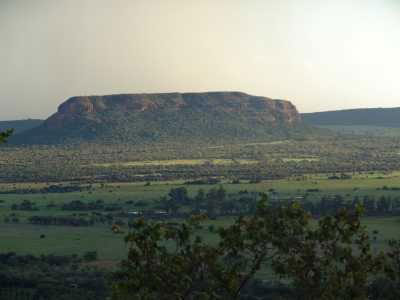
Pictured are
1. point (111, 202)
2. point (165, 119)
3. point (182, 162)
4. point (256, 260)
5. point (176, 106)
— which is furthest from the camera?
point (176, 106)

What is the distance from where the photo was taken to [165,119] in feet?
522

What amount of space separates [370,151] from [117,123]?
47670mm

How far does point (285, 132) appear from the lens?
532 ft

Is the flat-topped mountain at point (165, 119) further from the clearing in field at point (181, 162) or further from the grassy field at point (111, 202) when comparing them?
the grassy field at point (111, 202)

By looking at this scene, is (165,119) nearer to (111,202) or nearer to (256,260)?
(111,202)

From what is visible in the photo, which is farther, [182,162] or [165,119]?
[165,119]

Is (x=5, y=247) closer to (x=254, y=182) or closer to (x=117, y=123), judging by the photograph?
(x=254, y=182)

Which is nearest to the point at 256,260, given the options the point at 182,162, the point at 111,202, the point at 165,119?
the point at 111,202

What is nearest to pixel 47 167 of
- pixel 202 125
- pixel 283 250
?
pixel 202 125

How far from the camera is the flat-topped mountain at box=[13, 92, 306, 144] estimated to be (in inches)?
6038

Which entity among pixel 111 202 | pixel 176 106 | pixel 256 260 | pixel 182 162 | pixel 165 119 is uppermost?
pixel 176 106

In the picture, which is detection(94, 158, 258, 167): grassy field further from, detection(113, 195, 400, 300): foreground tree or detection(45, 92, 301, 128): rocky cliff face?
detection(113, 195, 400, 300): foreground tree

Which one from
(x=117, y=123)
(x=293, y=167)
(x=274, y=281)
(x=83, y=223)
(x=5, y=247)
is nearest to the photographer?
(x=274, y=281)

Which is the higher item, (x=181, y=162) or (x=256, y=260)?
(x=256, y=260)
